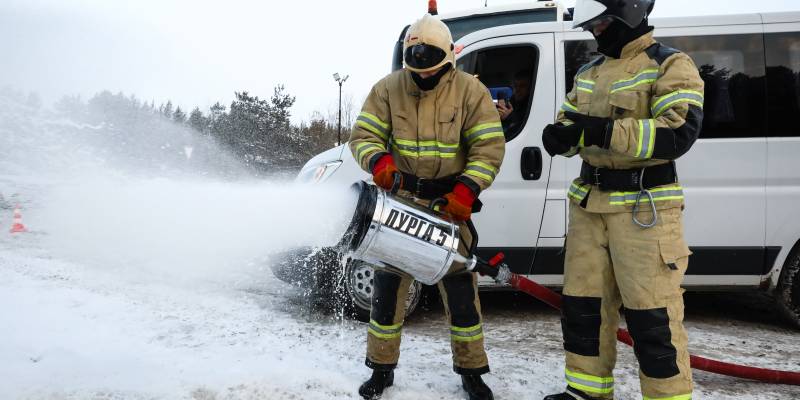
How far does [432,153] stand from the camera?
256 cm

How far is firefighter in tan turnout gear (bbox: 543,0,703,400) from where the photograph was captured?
2.17 m

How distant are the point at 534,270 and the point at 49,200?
12926mm

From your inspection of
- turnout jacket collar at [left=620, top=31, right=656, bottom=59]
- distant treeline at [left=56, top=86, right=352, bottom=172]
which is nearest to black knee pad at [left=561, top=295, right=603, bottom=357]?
turnout jacket collar at [left=620, top=31, right=656, bottom=59]

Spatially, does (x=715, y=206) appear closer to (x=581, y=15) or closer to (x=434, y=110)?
(x=581, y=15)

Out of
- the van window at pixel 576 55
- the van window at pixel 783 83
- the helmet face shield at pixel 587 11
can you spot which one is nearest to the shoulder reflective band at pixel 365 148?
the helmet face shield at pixel 587 11

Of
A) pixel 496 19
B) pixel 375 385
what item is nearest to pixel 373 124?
pixel 375 385

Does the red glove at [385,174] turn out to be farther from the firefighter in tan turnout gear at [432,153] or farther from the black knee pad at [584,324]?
the black knee pad at [584,324]

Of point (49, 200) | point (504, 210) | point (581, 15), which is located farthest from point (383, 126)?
point (49, 200)

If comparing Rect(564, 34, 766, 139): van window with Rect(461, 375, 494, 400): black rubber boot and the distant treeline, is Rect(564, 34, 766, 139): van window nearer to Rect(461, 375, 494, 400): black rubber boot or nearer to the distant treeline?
Rect(461, 375, 494, 400): black rubber boot

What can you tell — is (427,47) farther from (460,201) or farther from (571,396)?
(571,396)

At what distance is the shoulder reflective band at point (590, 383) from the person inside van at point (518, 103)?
1.78 m

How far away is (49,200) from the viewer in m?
12.5

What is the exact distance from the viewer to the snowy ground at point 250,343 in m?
2.75

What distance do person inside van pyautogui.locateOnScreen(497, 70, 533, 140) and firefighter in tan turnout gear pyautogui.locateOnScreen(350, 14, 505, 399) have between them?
113cm
